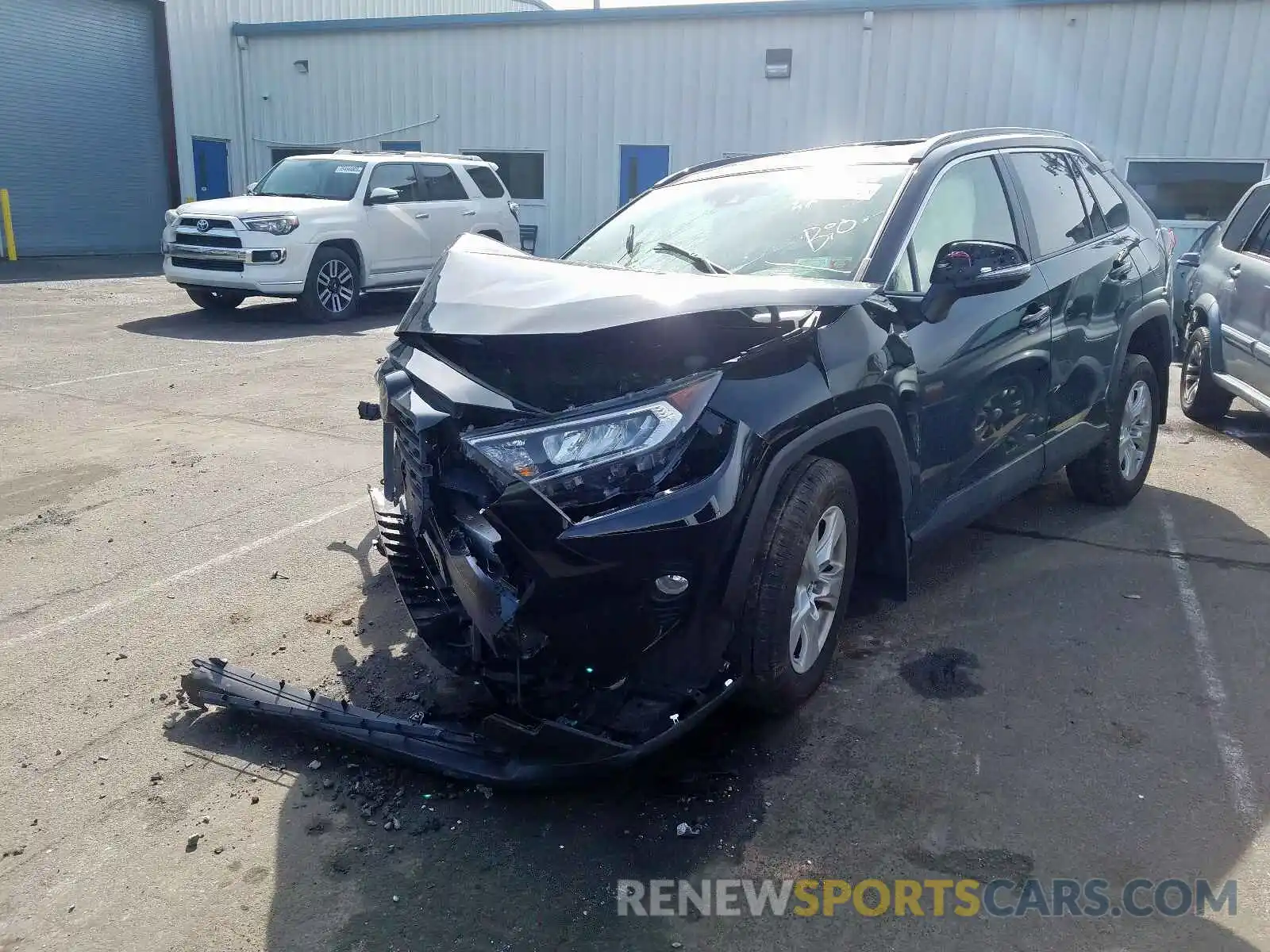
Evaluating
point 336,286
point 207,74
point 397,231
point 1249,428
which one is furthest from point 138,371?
point 207,74

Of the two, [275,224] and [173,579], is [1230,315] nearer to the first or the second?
[173,579]

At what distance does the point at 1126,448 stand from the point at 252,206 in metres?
10.2

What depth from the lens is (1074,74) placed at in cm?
1533

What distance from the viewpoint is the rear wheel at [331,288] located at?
1246cm

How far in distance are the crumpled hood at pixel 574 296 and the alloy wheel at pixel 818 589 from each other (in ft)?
2.33

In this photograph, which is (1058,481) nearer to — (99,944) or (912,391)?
(912,391)

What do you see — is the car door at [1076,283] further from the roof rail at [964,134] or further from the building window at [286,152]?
the building window at [286,152]

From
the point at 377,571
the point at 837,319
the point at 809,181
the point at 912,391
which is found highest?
the point at 809,181

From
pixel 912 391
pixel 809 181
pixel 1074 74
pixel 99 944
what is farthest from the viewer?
pixel 1074 74

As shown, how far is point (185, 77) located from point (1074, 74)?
1766 centimetres

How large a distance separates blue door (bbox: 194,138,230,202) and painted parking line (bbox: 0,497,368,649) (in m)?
19.9

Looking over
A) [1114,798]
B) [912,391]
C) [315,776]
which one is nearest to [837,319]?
[912,391]

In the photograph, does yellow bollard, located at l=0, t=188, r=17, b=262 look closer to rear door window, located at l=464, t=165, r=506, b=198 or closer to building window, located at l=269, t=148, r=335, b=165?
building window, located at l=269, t=148, r=335, b=165

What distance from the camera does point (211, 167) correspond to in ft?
76.1
